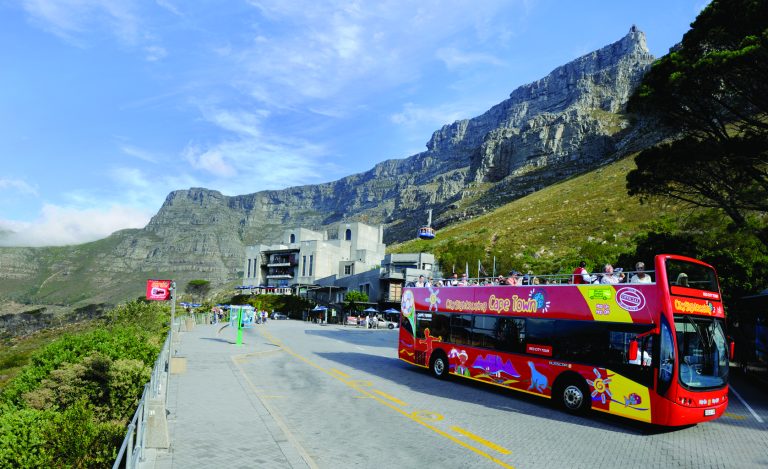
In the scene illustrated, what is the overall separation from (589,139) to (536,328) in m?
150

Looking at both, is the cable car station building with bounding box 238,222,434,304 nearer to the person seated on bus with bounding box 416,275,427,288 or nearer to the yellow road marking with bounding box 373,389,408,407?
the person seated on bus with bounding box 416,275,427,288

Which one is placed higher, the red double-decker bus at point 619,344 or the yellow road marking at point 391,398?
the red double-decker bus at point 619,344

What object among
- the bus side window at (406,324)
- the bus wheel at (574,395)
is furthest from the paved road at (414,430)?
the bus side window at (406,324)

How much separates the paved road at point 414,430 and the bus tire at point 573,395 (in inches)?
11.4

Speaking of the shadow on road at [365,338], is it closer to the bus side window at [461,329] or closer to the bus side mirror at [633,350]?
the bus side window at [461,329]

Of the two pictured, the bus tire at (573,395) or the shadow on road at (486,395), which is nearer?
the shadow on road at (486,395)

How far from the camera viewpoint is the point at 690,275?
471 inches

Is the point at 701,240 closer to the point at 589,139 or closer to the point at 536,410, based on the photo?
the point at 536,410

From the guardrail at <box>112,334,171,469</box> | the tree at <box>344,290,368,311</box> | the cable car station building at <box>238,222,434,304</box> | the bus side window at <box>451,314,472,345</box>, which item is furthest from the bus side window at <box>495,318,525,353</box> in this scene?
the cable car station building at <box>238,222,434,304</box>

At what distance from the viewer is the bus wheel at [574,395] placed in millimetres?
12531

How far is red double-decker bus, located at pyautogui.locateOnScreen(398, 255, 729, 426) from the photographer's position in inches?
431

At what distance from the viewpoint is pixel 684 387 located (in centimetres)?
1077

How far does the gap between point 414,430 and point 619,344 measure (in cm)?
560

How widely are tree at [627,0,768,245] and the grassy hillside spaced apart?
1807 cm
